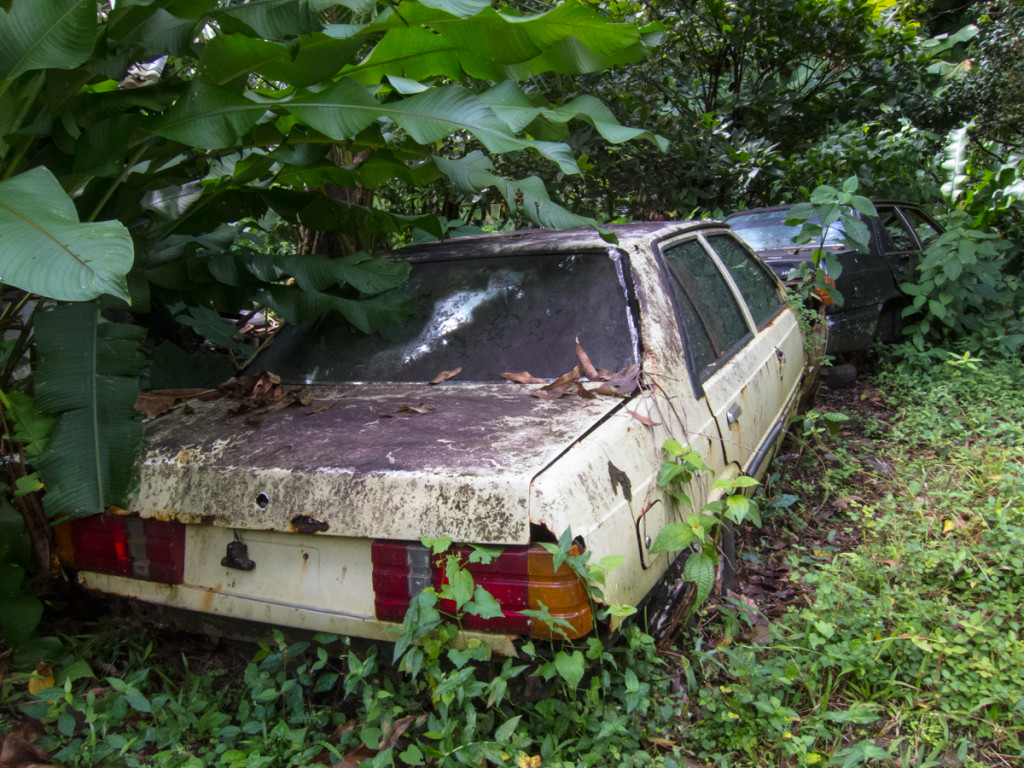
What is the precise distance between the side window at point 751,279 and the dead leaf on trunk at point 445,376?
67.9 inches

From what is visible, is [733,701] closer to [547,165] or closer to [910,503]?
[910,503]

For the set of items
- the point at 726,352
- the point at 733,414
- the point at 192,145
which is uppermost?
the point at 192,145

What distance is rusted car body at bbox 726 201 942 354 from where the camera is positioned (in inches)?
230

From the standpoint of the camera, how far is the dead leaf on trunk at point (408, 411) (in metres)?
2.35

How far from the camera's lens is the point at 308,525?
192 cm

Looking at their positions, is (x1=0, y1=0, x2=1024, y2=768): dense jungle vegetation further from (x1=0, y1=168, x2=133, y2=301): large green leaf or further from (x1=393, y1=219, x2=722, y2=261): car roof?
(x1=393, y1=219, x2=722, y2=261): car roof

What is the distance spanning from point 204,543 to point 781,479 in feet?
9.50

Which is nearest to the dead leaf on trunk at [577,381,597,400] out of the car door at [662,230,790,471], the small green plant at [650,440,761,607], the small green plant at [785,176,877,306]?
the small green plant at [650,440,761,607]

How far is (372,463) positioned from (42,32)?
1518 mm

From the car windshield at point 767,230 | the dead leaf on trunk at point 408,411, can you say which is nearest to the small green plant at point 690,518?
the dead leaf on trunk at point 408,411

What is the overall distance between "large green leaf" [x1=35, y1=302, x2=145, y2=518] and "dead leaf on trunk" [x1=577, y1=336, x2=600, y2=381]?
138cm

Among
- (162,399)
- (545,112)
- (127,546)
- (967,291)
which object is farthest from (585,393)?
(967,291)

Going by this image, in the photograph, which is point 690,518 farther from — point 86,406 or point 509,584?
point 86,406

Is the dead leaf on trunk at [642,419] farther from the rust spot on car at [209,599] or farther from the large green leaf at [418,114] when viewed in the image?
the rust spot on car at [209,599]
